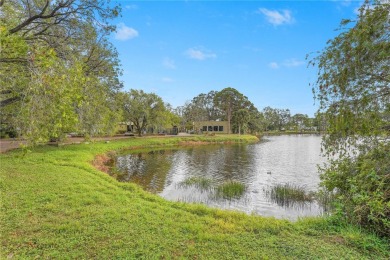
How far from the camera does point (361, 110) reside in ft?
18.4

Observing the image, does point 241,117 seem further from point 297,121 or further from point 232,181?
point 297,121

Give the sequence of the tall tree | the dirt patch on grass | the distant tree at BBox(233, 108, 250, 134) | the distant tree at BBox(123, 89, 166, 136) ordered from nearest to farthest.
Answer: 1. the tall tree
2. the dirt patch on grass
3. the distant tree at BBox(123, 89, 166, 136)
4. the distant tree at BBox(233, 108, 250, 134)

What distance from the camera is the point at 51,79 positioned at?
344 cm

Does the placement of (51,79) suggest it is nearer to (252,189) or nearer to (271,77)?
(252,189)

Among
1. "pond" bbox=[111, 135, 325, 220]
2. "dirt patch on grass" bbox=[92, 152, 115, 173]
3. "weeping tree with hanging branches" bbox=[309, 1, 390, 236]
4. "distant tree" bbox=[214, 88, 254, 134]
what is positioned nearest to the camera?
"weeping tree with hanging branches" bbox=[309, 1, 390, 236]

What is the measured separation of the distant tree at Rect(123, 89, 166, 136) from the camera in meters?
33.7

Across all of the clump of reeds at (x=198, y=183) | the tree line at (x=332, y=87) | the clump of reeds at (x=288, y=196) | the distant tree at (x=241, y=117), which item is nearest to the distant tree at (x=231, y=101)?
the distant tree at (x=241, y=117)

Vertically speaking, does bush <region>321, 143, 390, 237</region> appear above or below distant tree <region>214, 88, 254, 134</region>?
below

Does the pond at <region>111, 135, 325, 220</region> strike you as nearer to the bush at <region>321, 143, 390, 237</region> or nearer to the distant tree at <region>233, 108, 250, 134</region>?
the bush at <region>321, 143, 390, 237</region>

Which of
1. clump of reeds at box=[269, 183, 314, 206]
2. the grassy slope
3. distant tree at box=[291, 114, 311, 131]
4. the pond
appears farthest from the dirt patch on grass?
distant tree at box=[291, 114, 311, 131]

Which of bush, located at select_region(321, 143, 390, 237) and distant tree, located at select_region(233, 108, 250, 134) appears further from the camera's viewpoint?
distant tree, located at select_region(233, 108, 250, 134)

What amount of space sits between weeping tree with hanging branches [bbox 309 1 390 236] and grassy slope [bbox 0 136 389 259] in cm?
66

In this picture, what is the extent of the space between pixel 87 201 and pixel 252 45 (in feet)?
59.2

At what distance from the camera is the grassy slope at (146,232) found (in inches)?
152
